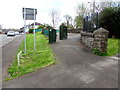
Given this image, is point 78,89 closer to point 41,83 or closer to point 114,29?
point 41,83

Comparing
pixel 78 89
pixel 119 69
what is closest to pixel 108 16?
pixel 119 69

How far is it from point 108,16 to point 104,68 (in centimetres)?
991

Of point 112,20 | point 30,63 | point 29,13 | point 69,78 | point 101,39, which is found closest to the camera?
point 69,78

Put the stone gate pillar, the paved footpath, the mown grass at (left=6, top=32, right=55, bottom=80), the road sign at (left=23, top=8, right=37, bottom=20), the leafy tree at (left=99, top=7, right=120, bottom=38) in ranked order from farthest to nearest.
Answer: the leafy tree at (left=99, top=7, right=120, bottom=38) < the road sign at (left=23, top=8, right=37, bottom=20) < the stone gate pillar < the mown grass at (left=6, top=32, right=55, bottom=80) < the paved footpath

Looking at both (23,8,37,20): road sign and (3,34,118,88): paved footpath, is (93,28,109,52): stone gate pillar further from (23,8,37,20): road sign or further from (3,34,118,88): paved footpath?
(23,8,37,20): road sign

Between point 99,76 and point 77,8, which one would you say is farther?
point 77,8

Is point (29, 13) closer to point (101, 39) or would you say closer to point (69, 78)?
point (101, 39)

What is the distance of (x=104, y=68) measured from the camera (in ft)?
15.3

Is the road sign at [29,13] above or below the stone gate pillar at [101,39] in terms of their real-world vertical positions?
above

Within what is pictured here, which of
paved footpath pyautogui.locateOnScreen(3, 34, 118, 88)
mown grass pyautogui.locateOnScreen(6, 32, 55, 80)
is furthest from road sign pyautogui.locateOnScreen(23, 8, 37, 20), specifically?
paved footpath pyautogui.locateOnScreen(3, 34, 118, 88)

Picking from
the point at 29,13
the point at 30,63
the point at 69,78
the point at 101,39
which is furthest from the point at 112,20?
the point at 69,78

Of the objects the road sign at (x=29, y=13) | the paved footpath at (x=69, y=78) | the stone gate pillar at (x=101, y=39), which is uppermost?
the road sign at (x=29, y=13)

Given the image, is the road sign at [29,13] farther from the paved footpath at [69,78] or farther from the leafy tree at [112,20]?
the leafy tree at [112,20]

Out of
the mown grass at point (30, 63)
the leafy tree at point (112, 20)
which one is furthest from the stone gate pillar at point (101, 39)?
the leafy tree at point (112, 20)
